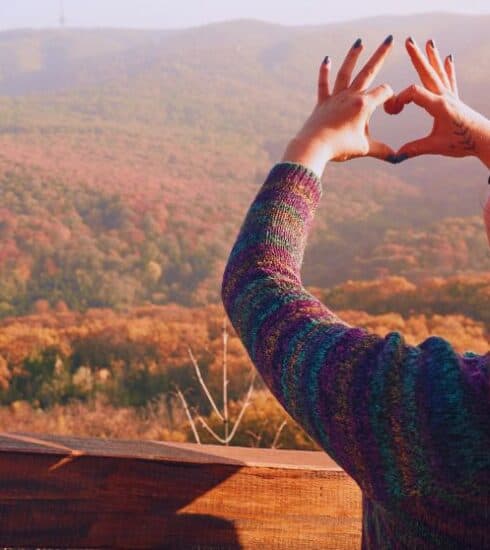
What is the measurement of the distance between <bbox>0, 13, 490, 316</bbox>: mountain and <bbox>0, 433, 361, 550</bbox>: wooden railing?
0.46 metres

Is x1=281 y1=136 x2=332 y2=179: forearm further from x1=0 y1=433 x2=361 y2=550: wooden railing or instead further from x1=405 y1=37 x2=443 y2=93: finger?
x1=0 y1=433 x2=361 y2=550: wooden railing

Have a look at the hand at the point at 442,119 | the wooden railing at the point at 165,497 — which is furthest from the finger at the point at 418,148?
the wooden railing at the point at 165,497

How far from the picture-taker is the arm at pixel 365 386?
0.40 m

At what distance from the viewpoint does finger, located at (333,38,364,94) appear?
61 centimetres

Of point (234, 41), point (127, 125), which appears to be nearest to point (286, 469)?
point (127, 125)

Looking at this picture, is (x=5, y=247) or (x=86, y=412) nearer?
(x=86, y=412)

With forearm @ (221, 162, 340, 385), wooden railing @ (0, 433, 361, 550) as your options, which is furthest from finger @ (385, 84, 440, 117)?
wooden railing @ (0, 433, 361, 550)

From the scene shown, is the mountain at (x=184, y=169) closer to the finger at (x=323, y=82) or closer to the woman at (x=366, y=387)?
the finger at (x=323, y=82)

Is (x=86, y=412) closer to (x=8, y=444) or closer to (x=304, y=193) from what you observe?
(x=8, y=444)

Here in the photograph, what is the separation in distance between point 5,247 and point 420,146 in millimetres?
7151

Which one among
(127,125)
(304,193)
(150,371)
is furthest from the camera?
(127,125)

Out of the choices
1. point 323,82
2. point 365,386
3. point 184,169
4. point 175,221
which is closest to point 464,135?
point 323,82

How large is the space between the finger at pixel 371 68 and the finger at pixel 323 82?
3cm

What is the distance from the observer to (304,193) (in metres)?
0.56
